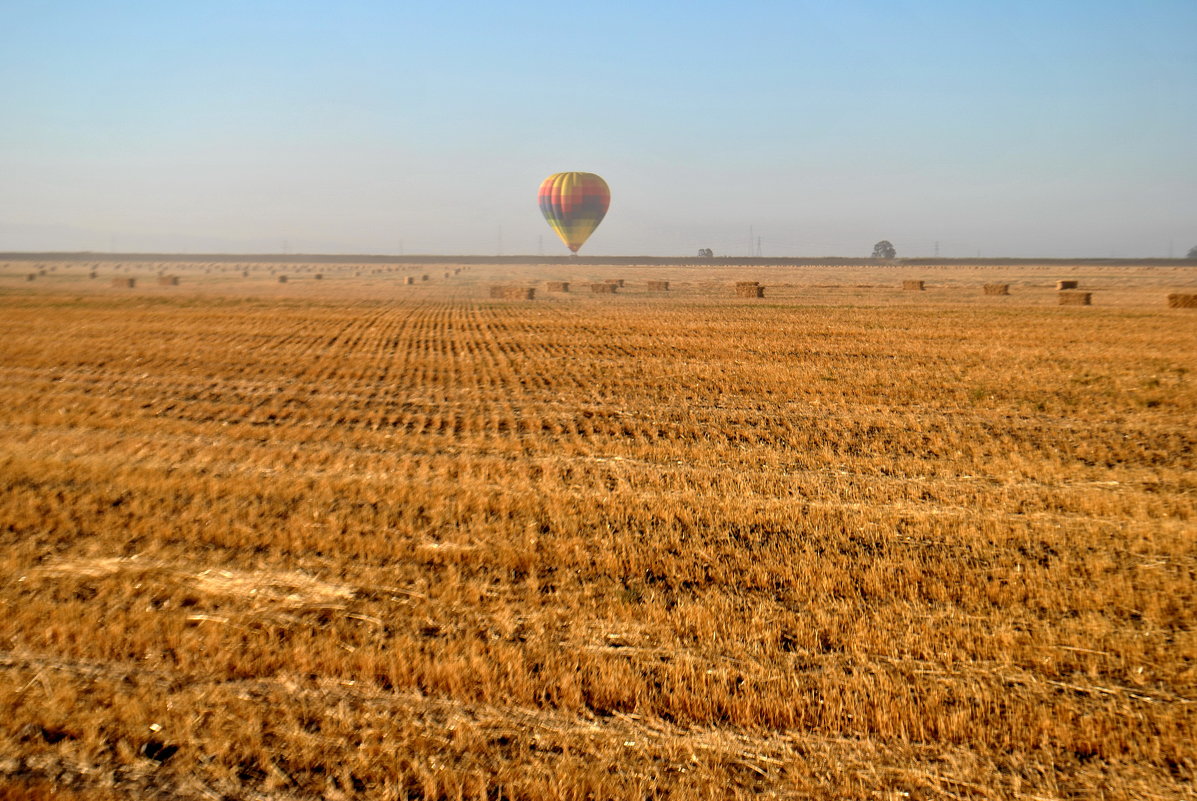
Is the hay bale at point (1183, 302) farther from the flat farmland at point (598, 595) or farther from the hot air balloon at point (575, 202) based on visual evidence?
the hot air balloon at point (575, 202)

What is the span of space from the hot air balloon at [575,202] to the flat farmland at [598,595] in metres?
91.9

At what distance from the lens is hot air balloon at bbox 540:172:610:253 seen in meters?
109

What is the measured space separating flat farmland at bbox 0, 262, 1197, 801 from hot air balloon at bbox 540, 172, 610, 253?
91.9 meters

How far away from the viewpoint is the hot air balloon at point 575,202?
10925cm

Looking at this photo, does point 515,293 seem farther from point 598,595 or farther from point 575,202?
point 598,595

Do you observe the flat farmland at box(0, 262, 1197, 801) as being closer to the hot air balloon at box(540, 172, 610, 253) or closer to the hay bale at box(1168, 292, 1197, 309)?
the hay bale at box(1168, 292, 1197, 309)

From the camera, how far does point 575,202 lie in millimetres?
109438

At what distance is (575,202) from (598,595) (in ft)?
342

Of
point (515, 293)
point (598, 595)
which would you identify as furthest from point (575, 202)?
point (598, 595)

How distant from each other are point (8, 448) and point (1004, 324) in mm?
35878

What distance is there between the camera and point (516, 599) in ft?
26.2

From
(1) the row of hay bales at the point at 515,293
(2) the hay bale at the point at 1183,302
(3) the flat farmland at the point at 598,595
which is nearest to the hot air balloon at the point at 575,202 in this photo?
(1) the row of hay bales at the point at 515,293

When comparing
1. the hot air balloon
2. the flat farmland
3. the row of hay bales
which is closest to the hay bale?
the flat farmland

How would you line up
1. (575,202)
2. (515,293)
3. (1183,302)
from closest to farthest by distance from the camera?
(1183,302) < (515,293) < (575,202)
